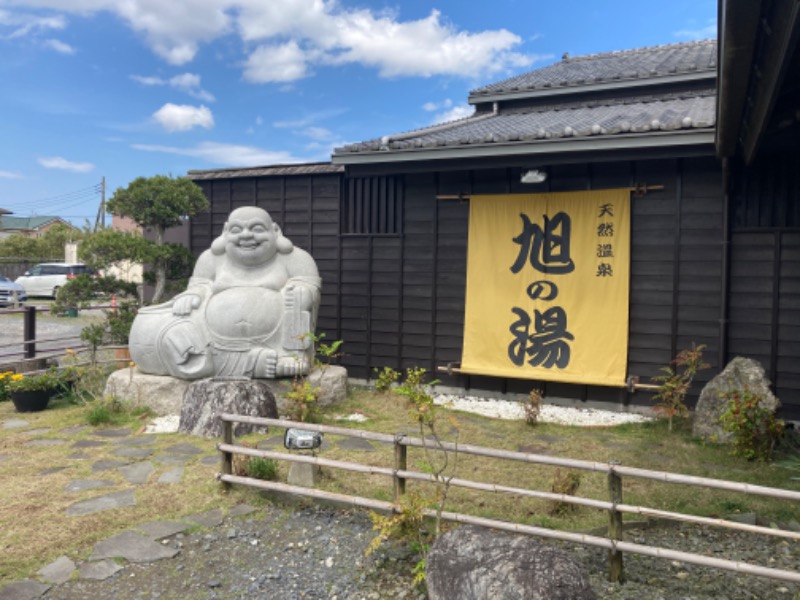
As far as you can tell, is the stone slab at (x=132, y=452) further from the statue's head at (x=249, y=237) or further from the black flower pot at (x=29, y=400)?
the statue's head at (x=249, y=237)

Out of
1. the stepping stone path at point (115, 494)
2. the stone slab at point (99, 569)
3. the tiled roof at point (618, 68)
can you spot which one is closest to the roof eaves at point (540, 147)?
the tiled roof at point (618, 68)

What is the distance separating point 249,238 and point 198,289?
99cm

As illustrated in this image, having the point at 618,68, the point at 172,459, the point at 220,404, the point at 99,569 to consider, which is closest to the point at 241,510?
the point at 99,569

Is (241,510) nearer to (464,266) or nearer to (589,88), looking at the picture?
(464,266)

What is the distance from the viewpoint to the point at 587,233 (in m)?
7.96

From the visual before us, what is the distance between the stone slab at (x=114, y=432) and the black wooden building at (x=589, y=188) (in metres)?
3.77

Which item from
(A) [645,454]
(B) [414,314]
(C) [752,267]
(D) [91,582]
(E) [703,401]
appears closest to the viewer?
(D) [91,582]

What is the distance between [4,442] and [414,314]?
5434mm

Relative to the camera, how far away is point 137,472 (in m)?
5.26

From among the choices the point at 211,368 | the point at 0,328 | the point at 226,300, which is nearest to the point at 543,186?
the point at 226,300

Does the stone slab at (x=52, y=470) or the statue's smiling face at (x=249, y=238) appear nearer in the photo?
the stone slab at (x=52, y=470)

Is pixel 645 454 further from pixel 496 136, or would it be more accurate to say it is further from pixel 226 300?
pixel 226 300

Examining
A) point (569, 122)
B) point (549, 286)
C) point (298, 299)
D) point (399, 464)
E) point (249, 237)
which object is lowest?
point (399, 464)

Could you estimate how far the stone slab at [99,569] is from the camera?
137 inches
